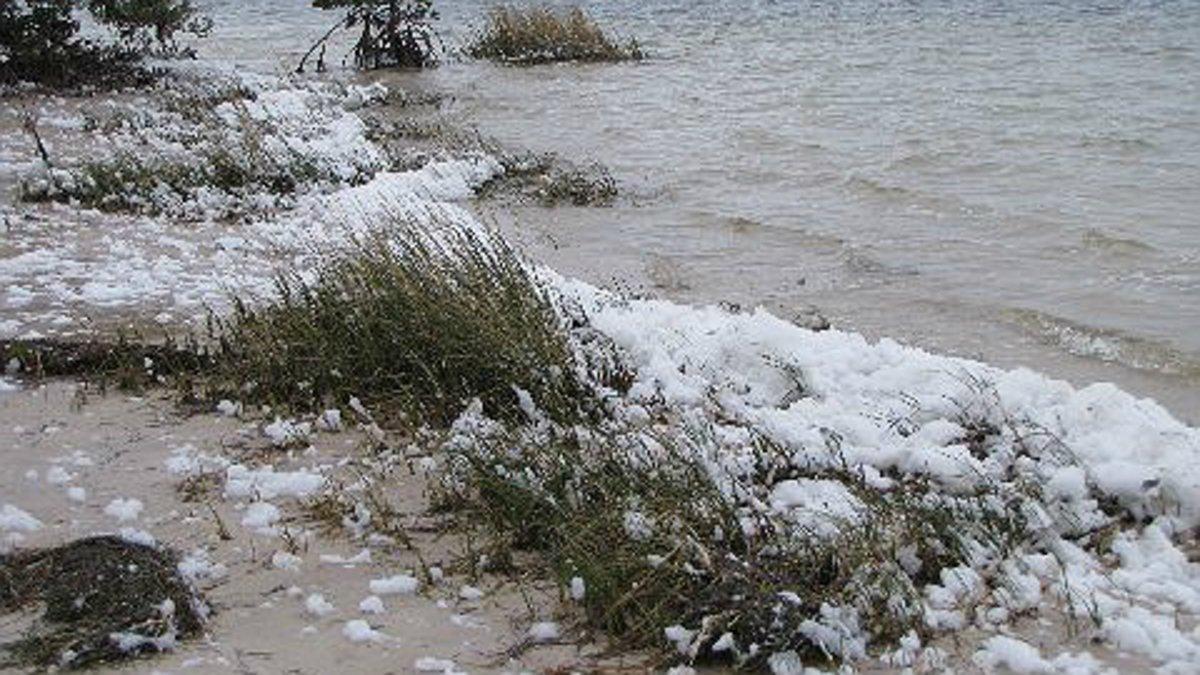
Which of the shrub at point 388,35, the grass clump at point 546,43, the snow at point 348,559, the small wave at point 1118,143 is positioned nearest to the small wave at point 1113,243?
the small wave at point 1118,143

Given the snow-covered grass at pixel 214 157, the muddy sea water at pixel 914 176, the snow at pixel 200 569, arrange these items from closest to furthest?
the snow at pixel 200 569, the muddy sea water at pixel 914 176, the snow-covered grass at pixel 214 157

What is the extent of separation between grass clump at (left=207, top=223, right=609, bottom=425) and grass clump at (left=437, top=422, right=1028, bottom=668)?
2.13ft

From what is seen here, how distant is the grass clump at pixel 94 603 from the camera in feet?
13.8

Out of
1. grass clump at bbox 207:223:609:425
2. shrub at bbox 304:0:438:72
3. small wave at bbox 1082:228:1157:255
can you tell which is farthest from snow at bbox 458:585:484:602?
shrub at bbox 304:0:438:72

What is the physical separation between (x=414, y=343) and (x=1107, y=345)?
4678mm

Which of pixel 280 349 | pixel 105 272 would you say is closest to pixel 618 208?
pixel 105 272

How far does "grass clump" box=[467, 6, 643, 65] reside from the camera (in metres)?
23.5

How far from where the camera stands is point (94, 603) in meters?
4.45

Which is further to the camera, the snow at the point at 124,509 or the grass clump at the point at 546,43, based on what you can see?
the grass clump at the point at 546,43

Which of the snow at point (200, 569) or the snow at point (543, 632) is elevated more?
the snow at point (543, 632)

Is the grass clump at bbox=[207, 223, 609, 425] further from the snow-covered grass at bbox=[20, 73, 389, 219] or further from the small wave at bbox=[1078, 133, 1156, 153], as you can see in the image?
the small wave at bbox=[1078, 133, 1156, 153]

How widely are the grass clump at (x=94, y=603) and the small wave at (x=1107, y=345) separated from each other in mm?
6029

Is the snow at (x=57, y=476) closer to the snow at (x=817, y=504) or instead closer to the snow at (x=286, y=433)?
the snow at (x=286, y=433)

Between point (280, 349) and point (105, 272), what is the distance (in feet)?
9.01
